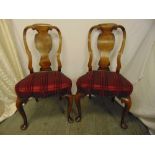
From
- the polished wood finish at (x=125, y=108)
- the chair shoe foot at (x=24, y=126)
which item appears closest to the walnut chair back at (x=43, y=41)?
the chair shoe foot at (x=24, y=126)

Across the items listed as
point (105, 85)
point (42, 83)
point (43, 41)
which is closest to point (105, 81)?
point (105, 85)

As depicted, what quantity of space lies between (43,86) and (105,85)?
50 centimetres

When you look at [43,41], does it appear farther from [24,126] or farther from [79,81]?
[24,126]

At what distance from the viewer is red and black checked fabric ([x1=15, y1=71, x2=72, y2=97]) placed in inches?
53.9

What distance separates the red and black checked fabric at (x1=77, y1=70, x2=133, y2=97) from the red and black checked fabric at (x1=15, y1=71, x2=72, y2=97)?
5.7 inches

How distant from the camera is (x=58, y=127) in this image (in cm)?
161

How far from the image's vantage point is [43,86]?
138 cm

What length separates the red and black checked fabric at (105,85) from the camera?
1.38 m

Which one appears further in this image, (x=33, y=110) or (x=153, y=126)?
(x=33, y=110)

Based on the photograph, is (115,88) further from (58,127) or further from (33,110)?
(33,110)

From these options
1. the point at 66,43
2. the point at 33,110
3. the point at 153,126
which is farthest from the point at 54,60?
the point at 153,126

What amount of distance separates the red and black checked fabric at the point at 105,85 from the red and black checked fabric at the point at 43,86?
0.15m

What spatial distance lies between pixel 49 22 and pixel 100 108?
1030 millimetres

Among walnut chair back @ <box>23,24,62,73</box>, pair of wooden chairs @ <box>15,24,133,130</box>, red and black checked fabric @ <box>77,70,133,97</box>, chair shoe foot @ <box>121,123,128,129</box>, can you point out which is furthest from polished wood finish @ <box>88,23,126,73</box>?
chair shoe foot @ <box>121,123,128,129</box>
